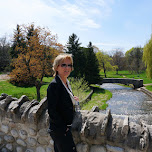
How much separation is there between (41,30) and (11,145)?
455 inches

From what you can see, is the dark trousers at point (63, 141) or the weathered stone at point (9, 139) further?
the weathered stone at point (9, 139)

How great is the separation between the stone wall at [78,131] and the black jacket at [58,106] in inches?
16.9

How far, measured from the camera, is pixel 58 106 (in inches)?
74.0

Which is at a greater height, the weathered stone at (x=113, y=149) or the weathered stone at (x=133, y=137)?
the weathered stone at (x=133, y=137)

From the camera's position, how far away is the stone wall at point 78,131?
1.93 metres

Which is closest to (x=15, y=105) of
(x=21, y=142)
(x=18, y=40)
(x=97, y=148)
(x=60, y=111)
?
(x=21, y=142)

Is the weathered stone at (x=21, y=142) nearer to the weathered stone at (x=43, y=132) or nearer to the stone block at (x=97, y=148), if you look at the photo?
the weathered stone at (x=43, y=132)

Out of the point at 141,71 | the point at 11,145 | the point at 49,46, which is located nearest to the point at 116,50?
the point at 141,71

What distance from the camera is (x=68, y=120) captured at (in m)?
1.94

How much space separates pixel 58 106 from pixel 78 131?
0.66 metres

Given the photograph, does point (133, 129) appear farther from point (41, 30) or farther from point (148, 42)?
point (148, 42)

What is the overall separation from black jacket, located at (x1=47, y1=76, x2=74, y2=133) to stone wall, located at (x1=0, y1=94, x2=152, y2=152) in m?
0.43

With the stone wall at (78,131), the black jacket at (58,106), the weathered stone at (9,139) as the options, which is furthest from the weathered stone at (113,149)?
the weathered stone at (9,139)

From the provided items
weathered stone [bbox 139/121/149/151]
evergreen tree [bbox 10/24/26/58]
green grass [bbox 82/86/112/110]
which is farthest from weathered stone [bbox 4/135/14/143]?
evergreen tree [bbox 10/24/26/58]
